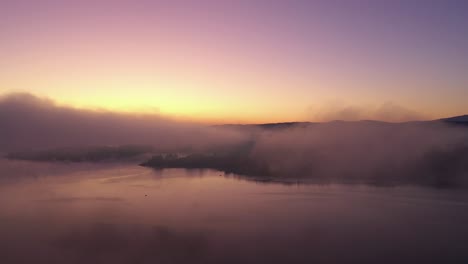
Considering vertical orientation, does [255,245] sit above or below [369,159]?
below

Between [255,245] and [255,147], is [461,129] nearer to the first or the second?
[255,147]

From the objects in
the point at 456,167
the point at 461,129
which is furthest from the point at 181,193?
the point at 461,129

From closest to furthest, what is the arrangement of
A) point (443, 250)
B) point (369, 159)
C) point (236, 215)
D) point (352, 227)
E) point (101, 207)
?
1. point (443, 250)
2. point (352, 227)
3. point (236, 215)
4. point (101, 207)
5. point (369, 159)

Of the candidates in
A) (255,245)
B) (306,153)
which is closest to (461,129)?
(306,153)

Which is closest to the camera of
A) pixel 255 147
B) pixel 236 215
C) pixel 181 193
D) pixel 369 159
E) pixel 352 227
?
pixel 352 227

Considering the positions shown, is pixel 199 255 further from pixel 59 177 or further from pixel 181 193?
pixel 59 177

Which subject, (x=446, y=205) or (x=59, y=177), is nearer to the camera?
(x=446, y=205)
